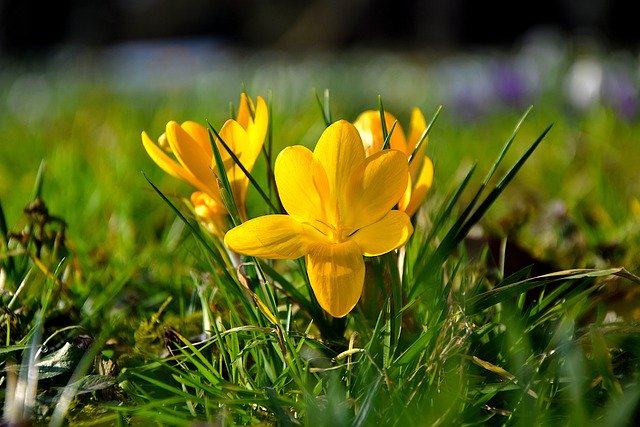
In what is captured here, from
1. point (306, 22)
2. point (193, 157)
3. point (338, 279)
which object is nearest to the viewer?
point (338, 279)

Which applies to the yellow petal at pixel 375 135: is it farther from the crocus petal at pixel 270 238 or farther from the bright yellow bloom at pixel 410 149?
the crocus petal at pixel 270 238

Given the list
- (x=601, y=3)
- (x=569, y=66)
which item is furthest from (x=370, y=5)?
(x=569, y=66)

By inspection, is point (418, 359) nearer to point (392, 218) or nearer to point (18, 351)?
point (392, 218)

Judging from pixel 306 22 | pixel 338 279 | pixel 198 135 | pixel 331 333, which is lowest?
pixel 306 22

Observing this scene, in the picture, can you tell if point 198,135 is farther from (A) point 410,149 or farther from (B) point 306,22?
(B) point 306,22

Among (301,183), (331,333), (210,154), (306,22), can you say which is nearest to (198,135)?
(210,154)

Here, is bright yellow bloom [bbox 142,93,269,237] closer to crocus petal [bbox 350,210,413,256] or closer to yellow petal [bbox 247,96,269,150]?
yellow petal [bbox 247,96,269,150]
